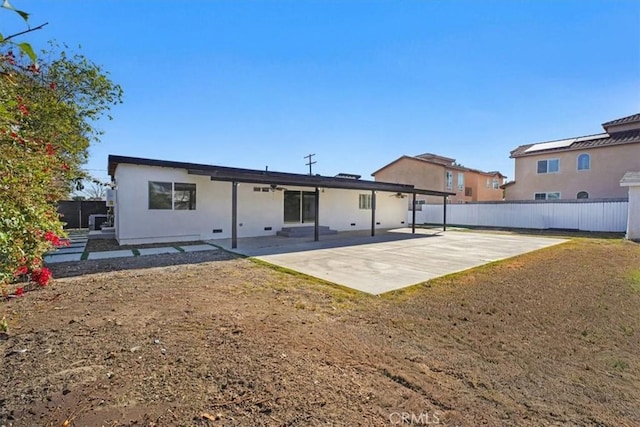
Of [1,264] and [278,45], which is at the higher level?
[278,45]

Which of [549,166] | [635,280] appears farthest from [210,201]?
[549,166]

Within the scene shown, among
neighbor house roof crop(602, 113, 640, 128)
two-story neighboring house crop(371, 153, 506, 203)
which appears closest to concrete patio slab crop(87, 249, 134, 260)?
two-story neighboring house crop(371, 153, 506, 203)

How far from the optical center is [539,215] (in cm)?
1931

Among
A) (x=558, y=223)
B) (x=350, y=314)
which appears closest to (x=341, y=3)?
(x=350, y=314)

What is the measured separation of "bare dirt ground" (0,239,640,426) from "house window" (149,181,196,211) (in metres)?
5.63

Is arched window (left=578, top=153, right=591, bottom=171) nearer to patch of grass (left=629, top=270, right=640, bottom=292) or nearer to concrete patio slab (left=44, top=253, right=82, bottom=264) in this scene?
patch of grass (left=629, top=270, right=640, bottom=292)

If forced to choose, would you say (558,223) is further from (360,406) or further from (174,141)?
(174,141)

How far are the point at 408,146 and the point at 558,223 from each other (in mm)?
17048

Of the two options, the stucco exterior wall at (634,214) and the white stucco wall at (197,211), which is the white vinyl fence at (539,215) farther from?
the white stucco wall at (197,211)

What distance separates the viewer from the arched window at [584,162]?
21719mm

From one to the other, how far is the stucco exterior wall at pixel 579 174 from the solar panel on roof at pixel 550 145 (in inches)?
38.4

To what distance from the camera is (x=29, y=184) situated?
3381 millimetres

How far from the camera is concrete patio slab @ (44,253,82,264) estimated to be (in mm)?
7645

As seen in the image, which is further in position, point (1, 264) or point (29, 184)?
point (29, 184)
